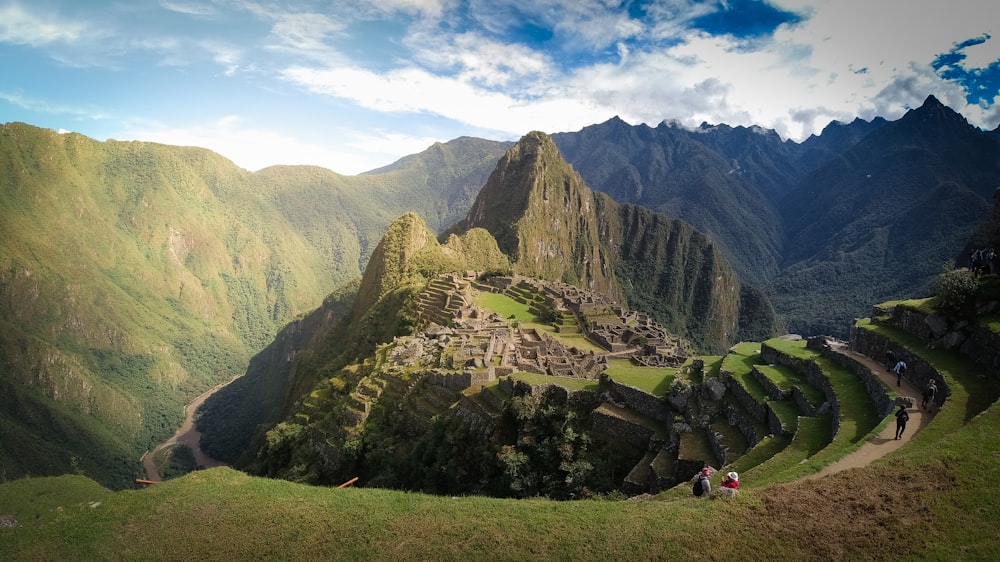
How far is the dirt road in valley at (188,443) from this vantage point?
10750 centimetres

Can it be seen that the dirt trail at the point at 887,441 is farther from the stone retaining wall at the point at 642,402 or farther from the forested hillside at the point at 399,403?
the forested hillside at the point at 399,403

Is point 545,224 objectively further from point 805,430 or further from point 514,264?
point 805,430

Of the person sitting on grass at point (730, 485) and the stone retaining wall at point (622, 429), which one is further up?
the person sitting on grass at point (730, 485)

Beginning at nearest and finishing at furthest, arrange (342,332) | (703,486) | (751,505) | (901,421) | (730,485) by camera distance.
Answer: (751,505) → (730,485) → (703,486) → (901,421) → (342,332)

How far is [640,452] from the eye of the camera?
23938mm

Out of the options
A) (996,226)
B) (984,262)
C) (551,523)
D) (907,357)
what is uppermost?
(996,226)

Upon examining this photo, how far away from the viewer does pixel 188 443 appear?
4993 inches

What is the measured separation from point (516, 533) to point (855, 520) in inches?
315

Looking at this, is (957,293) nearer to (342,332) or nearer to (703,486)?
(703,486)

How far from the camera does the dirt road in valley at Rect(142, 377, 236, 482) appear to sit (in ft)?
353

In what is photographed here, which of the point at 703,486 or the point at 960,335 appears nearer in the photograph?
the point at 703,486

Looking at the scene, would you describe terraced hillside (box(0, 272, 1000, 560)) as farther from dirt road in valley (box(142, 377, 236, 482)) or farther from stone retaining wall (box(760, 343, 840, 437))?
dirt road in valley (box(142, 377, 236, 482))

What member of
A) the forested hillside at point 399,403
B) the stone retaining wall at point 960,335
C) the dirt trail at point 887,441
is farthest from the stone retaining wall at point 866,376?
the forested hillside at point 399,403

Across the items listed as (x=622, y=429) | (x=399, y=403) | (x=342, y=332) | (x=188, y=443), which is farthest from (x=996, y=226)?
(x=188, y=443)
